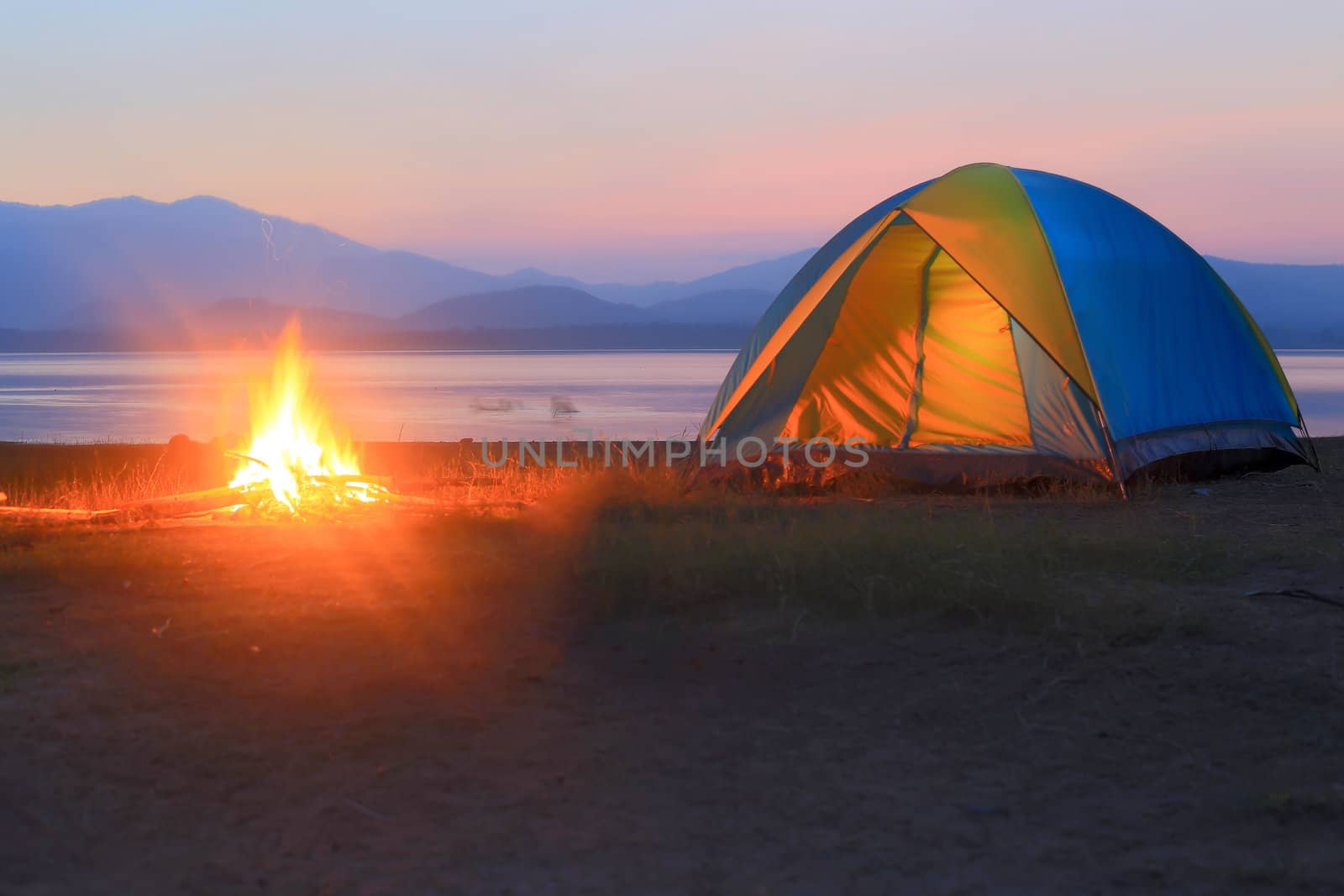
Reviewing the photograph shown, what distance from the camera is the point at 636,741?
357 centimetres

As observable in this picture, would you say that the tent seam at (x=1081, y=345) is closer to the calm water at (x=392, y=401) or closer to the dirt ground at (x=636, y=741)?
the dirt ground at (x=636, y=741)

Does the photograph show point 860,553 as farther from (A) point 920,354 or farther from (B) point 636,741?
(A) point 920,354

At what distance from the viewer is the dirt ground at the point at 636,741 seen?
9.24ft

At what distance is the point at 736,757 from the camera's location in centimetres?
346

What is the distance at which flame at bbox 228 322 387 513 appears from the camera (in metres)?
7.80

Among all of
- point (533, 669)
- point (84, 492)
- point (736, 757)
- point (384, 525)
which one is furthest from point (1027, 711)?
point (84, 492)

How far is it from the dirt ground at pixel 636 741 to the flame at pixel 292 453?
2.25 meters

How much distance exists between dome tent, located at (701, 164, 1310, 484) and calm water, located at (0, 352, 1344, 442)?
3.34 m

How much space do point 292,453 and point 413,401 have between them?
2131 centimetres

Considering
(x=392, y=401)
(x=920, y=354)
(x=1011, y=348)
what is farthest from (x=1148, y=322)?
(x=392, y=401)

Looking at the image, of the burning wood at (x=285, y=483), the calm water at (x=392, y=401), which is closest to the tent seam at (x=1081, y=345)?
the burning wood at (x=285, y=483)

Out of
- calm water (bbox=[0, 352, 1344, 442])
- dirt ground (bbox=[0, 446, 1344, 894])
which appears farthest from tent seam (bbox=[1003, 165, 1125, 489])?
calm water (bbox=[0, 352, 1344, 442])

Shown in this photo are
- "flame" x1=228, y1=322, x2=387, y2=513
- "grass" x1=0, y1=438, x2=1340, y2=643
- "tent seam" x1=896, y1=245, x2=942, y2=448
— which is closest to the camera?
"grass" x1=0, y1=438, x2=1340, y2=643

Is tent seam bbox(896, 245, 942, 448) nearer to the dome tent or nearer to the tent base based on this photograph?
the dome tent
